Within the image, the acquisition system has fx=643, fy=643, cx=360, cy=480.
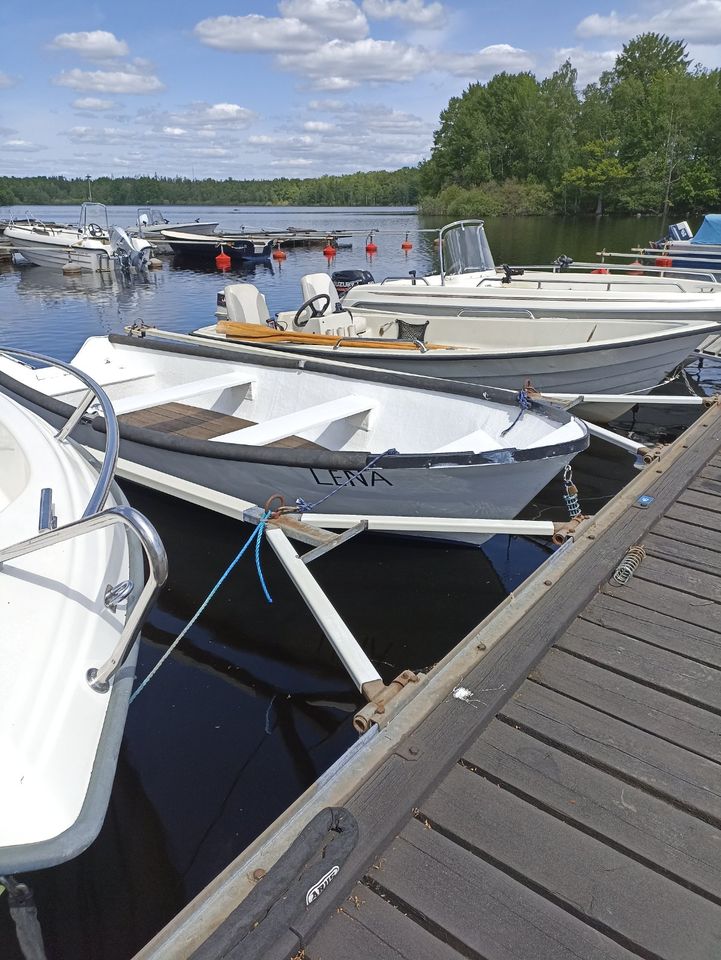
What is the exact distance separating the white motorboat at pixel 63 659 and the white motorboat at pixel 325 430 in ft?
6.08

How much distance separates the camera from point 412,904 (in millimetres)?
1881

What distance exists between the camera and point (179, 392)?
22.1ft

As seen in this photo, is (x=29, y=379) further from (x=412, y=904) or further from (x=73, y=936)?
(x=412, y=904)

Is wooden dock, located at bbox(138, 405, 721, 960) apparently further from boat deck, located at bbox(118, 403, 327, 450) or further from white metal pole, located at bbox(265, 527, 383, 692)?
boat deck, located at bbox(118, 403, 327, 450)

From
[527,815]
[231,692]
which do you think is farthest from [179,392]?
[527,815]

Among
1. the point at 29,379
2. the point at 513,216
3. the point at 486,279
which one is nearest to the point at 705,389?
the point at 486,279

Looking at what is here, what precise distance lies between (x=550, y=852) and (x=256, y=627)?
334cm

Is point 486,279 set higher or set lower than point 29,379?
higher

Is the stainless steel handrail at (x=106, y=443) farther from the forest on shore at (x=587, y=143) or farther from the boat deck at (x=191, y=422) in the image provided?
the forest on shore at (x=587, y=143)

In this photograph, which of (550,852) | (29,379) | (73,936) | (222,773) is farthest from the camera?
(29,379)

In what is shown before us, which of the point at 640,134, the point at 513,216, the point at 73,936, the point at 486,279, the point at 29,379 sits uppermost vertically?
the point at 640,134

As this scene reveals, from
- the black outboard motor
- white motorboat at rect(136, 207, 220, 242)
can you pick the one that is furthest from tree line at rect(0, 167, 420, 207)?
the black outboard motor

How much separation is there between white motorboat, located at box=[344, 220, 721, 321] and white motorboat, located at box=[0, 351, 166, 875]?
780 cm

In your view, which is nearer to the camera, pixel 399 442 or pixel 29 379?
pixel 399 442
